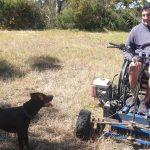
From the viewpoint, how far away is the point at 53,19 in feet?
77.4

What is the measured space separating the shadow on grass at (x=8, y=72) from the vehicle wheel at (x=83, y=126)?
11.2 ft

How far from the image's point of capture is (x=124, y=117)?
5.00m

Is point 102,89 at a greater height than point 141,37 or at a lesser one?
lesser

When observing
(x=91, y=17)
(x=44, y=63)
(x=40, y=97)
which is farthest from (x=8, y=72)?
(x=91, y=17)

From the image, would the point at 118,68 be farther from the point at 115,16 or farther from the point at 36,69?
the point at 115,16

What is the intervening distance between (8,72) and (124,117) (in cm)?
422

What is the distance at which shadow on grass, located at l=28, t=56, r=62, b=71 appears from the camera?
9453 millimetres

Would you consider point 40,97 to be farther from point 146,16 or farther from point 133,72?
point 146,16

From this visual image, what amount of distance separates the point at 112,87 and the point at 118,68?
365cm

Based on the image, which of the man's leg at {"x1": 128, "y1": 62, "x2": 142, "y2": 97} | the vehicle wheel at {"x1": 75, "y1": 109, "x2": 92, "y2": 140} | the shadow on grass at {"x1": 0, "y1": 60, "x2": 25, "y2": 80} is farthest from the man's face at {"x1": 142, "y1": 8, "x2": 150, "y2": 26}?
the shadow on grass at {"x1": 0, "y1": 60, "x2": 25, "y2": 80}

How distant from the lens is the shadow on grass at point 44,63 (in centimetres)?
945

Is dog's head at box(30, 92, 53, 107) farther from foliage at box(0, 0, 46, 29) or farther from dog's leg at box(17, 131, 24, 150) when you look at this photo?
foliage at box(0, 0, 46, 29)

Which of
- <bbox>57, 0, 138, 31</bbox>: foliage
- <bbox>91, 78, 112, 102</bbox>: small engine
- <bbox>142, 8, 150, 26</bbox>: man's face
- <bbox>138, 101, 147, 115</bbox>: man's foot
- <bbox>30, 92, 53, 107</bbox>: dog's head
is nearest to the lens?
<bbox>30, 92, 53, 107</bbox>: dog's head

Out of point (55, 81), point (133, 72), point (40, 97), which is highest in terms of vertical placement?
point (133, 72)
